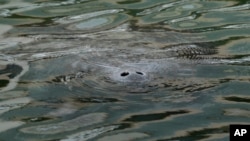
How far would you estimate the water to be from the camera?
167 inches

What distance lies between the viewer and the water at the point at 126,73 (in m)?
4.23

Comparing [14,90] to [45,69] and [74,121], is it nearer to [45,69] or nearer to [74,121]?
[45,69]

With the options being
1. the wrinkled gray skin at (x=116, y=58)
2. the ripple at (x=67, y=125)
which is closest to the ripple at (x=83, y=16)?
the wrinkled gray skin at (x=116, y=58)

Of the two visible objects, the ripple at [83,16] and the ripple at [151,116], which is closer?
the ripple at [151,116]

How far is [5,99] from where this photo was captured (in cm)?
484

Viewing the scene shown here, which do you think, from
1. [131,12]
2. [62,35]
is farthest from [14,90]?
[131,12]

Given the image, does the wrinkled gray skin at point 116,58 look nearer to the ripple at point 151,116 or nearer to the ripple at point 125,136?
the ripple at point 151,116

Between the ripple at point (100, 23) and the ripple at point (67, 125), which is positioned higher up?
the ripple at point (100, 23)

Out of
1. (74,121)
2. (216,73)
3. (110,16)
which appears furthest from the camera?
(110,16)

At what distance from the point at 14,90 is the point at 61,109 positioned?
0.63 metres

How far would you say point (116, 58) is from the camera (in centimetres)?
519

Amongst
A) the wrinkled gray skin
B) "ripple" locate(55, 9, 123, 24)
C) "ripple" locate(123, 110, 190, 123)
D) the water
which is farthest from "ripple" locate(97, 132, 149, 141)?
"ripple" locate(55, 9, 123, 24)

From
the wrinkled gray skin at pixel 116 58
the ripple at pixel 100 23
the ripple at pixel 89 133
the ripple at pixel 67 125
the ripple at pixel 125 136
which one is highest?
the ripple at pixel 100 23

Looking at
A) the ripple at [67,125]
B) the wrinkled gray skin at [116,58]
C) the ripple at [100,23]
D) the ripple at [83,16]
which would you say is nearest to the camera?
the ripple at [67,125]
